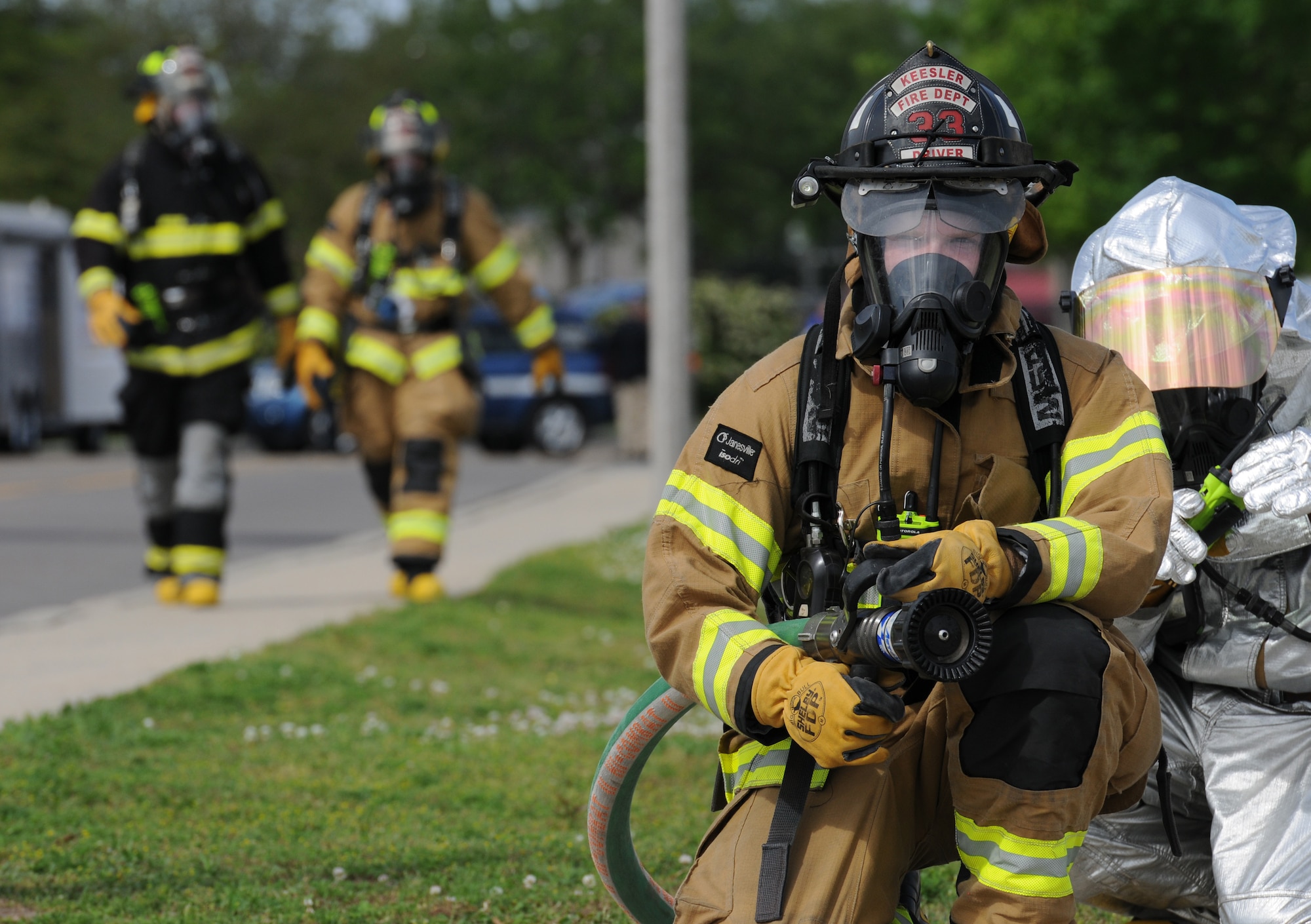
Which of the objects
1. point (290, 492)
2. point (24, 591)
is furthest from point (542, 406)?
point (24, 591)

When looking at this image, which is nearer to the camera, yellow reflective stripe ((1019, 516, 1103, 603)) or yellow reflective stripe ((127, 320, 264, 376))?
yellow reflective stripe ((1019, 516, 1103, 603))

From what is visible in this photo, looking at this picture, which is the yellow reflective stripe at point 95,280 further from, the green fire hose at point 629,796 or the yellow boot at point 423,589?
the green fire hose at point 629,796

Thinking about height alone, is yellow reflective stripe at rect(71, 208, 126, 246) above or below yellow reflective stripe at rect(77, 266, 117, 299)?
above

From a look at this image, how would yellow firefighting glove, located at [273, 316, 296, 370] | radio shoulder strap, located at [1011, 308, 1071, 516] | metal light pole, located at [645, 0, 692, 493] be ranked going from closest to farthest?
radio shoulder strap, located at [1011, 308, 1071, 516] → yellow firefighting glove, located at [273, 316, 296, 370] → metal light pole, located at [645, 0, 692, 493]

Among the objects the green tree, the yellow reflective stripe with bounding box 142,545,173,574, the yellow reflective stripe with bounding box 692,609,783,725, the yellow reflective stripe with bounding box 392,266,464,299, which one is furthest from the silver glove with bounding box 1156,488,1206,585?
the green tree

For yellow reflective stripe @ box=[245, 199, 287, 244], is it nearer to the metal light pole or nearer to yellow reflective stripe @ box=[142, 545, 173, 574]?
yellow reflective stripe @ box=[142, 545, 173, 574]

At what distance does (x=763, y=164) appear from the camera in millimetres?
32500

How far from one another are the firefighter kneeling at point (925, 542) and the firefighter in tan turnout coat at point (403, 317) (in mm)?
4743

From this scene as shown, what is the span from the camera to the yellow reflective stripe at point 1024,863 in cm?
257

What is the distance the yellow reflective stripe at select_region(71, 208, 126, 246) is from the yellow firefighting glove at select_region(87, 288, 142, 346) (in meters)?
0.27

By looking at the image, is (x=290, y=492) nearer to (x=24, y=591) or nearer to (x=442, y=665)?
(x=24, y=591)

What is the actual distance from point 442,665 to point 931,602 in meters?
4.27

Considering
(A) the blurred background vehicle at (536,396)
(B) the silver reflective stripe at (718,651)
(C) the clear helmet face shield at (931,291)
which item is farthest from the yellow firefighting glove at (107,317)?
(A) the blurred background vehicle at (536,396)

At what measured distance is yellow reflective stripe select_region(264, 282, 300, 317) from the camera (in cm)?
797
